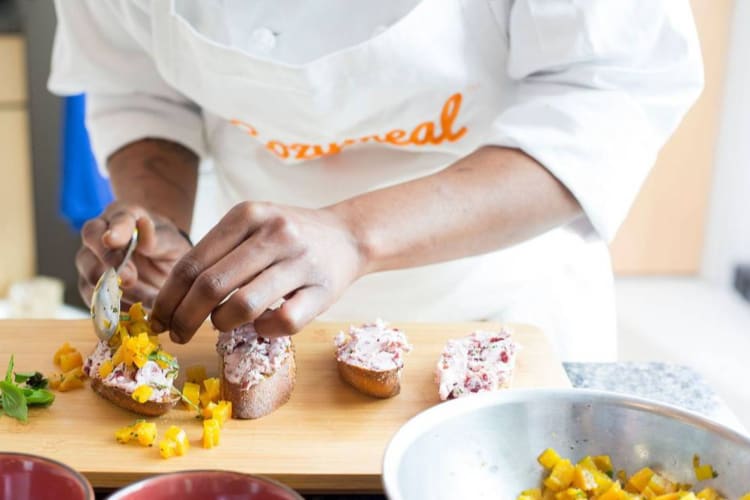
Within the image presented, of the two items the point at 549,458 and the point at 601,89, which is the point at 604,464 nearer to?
the point at 549,458

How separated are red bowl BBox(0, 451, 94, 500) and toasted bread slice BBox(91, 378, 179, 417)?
0.27m

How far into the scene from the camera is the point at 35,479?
608 mm

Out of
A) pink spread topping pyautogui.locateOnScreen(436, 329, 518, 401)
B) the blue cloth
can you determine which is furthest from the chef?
the blue cloth

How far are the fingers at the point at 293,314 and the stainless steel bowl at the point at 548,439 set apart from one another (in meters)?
0.21

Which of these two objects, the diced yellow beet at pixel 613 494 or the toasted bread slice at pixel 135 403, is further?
the toasted bread slice at pixel 135 403

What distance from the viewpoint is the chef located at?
35.4 inches

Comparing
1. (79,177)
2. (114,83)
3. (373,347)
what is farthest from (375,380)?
(79,177)

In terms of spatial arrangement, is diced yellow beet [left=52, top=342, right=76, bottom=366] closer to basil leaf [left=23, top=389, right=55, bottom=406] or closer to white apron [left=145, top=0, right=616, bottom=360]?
basil leaf [left=23, top=389, right=55, bottom=406]

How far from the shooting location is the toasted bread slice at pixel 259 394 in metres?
0.89

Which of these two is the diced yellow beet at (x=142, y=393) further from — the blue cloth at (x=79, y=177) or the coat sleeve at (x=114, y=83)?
the blue cloth at (x=79, y=177)

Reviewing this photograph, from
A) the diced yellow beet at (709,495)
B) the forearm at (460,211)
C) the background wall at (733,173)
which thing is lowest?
the background wall at (733,173)

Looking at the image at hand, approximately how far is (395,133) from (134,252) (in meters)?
0.34

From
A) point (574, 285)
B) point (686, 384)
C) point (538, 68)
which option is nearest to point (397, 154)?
point (538, 68)

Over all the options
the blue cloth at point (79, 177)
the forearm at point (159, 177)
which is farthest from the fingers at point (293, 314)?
the blue cloth at point (79, 177)
